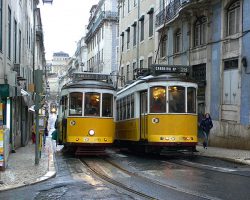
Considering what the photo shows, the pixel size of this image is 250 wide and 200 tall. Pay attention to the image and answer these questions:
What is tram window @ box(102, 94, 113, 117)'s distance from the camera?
1955 centimetres

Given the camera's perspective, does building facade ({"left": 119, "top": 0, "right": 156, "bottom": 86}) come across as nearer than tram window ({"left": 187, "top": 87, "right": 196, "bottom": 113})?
No

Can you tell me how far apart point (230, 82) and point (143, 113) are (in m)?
6.84

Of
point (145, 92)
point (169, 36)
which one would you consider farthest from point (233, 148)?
point (169, 36)

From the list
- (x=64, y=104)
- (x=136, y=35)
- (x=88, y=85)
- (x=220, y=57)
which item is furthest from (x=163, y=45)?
(x=88, y=85)

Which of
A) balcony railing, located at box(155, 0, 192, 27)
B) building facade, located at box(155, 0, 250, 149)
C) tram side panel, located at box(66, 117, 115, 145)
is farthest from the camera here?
balcony railing, located at box(155, 0, 192, 27)

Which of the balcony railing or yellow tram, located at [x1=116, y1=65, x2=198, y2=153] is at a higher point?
the balcony railing

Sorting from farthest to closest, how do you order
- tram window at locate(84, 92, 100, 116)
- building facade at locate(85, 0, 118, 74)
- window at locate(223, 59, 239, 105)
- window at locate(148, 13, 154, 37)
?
building facade at locate(85, 0, 118, 74), window at locate(148, 13, 154, 37), window at locate(223, 59, 239, 105), tram window at locate(84, 92, 100, 116)

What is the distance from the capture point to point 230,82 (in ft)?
79.7

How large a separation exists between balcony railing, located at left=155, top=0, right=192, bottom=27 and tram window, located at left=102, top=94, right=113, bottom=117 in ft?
34.4

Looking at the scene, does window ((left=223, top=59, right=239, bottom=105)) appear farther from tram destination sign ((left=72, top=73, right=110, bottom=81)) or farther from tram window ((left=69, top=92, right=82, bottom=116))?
tram window ((left=69, top=92, right=82, bottom=116))

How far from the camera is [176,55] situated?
106 feet

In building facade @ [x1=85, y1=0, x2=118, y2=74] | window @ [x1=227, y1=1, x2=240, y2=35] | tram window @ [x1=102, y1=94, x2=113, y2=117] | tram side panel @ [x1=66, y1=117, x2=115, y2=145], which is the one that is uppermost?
building facade @ [x1=85, y1=0, x2=118, y2=74]

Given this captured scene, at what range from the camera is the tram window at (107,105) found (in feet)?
64.1

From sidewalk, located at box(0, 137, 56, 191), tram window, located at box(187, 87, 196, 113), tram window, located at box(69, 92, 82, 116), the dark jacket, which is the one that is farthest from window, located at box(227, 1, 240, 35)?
sidewalk, located at box(0, 137, 56, 191)
